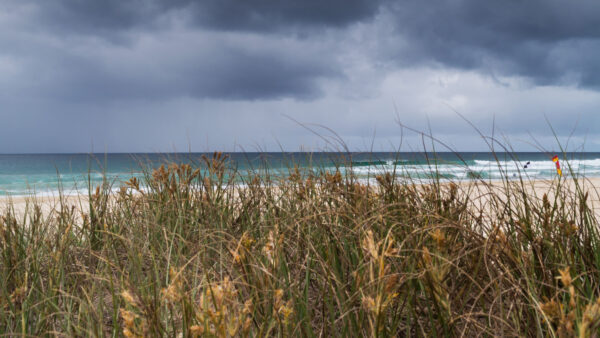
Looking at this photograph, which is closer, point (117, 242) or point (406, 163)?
point (117, 242)

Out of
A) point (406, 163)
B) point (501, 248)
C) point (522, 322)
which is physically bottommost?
point (522, 322)

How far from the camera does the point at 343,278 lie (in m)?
2.14

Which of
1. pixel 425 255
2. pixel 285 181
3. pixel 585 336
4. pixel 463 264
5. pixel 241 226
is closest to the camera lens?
pixel 585 336

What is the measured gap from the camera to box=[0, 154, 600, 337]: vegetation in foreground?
4.74 feet

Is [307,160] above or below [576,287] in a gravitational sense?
above

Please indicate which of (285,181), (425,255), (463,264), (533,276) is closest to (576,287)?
(533,276)

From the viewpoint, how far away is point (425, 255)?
154cm

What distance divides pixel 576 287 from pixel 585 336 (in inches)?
33.3

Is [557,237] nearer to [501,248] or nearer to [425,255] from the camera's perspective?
[501,248]

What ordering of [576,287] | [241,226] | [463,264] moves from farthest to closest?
[241,226] < [463,264] < [576,287]

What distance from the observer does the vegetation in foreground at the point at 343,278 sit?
1.45 m

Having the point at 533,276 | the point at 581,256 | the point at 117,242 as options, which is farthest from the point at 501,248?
the point at 117,242

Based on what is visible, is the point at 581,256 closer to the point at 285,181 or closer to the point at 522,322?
the point at 522,322

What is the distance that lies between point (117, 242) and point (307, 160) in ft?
5.61
